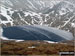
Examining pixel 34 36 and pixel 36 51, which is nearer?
pixel 36 51

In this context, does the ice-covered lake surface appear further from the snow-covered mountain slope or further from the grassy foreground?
the snow-covered mountain slope

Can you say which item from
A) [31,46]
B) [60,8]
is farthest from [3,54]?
[60,8]

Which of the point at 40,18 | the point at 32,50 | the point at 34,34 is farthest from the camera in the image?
the point at 40,18

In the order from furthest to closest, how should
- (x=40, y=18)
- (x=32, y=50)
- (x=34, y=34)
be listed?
(x=40, y=18)
(x=34, y=34)
(x=32, y=50)

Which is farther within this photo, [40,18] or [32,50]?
[40,18]

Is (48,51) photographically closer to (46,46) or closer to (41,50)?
(41,50)

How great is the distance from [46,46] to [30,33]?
22.3ft

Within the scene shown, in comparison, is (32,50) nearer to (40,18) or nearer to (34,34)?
(34,34)

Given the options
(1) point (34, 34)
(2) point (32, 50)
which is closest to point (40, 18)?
(1) point (34, 34)

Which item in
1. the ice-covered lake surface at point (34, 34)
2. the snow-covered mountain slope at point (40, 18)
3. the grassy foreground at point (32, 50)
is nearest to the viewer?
the grassy foreground at point (32, 50)

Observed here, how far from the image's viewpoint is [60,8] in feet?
527

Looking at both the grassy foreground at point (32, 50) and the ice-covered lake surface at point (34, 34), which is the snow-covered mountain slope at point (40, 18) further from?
the grassy foreground at point (32, 50)

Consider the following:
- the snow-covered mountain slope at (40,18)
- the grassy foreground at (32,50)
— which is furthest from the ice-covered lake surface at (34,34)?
the snow-covered mountain slope at (40,18)

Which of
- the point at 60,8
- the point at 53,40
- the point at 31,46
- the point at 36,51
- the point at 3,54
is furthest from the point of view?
the point at 60,8
